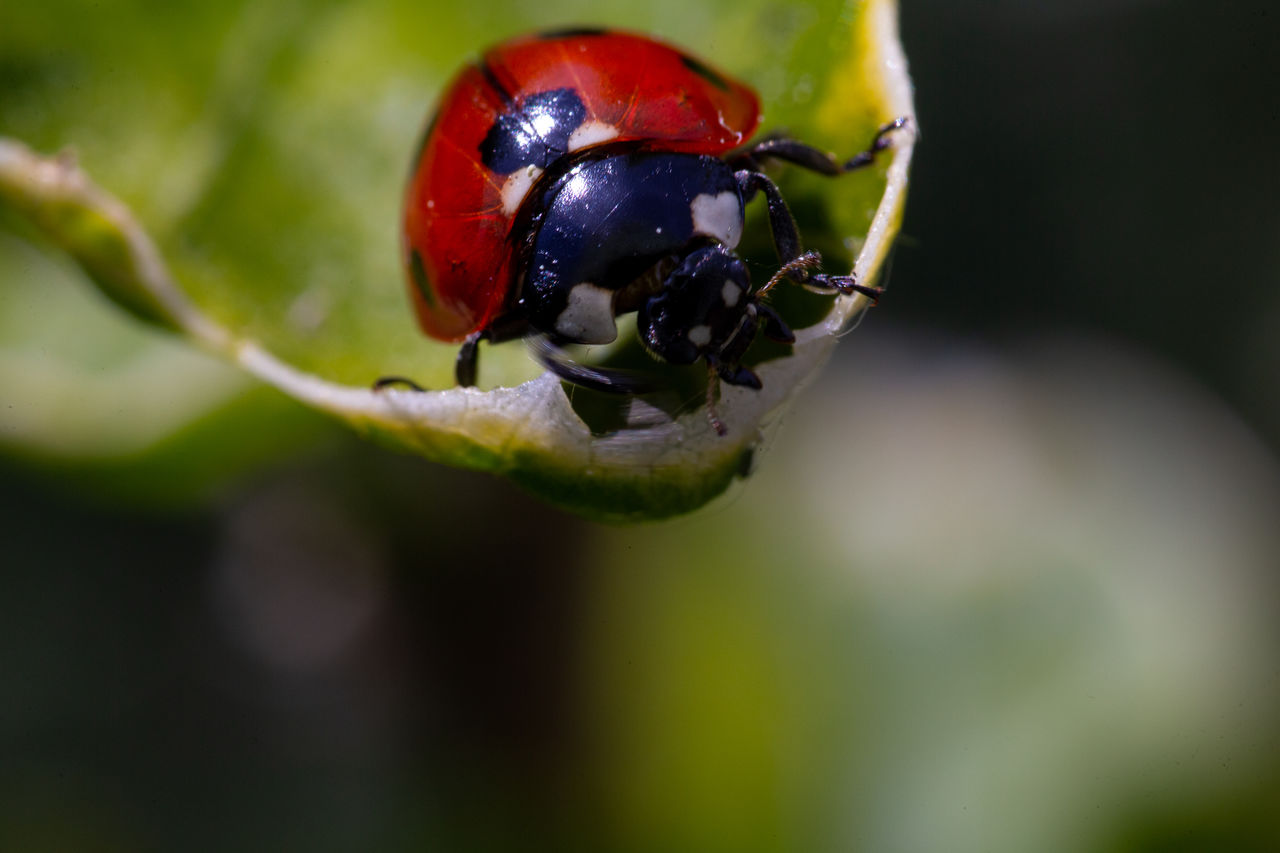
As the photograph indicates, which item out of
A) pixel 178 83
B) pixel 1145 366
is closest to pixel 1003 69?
pixel 1145 366

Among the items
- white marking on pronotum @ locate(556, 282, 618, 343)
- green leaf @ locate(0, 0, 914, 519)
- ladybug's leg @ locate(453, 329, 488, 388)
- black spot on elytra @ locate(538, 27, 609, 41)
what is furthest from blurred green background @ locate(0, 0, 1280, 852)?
white marking on pronotum @ locate(556, 282, 618, 343)

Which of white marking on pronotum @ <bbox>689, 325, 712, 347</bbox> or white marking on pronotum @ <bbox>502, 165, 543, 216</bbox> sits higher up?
white marking on pronotum @ <bbox>502, 165, 543, 216</bbox>

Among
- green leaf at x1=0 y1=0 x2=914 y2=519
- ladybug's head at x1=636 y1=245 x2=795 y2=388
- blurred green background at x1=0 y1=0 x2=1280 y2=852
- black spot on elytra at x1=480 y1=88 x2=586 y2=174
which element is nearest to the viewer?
green leaf at x1=0 y1=0 x2=914 y2=519

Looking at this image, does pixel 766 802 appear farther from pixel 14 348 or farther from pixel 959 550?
pixel 14 348

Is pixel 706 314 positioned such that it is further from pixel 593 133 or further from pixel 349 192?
pixel 349 192

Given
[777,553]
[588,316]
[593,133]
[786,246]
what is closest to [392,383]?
[588,316]

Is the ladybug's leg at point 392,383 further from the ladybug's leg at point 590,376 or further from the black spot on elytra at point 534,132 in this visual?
the black spot on elytra at point 534,132

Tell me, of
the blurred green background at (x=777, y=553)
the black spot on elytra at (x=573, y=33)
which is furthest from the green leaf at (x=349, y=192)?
the black spot on elytra at (x=573, y=33)

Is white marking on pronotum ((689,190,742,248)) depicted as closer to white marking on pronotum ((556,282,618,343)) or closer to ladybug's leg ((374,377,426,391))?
white marking on pronotum ((556,282,618,343))
